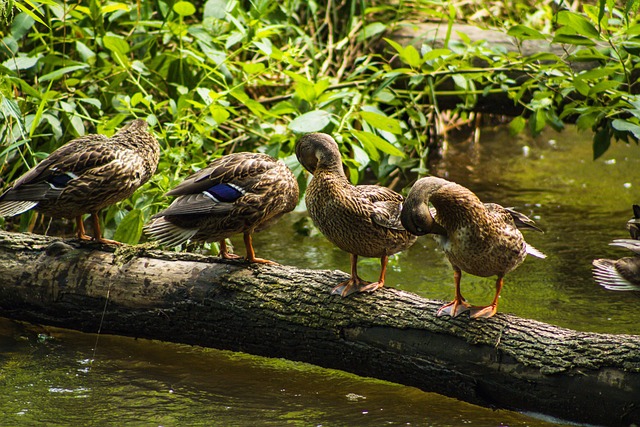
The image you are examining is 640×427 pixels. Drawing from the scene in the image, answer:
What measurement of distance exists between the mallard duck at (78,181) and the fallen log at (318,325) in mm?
215

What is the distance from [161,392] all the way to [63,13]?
108 inches

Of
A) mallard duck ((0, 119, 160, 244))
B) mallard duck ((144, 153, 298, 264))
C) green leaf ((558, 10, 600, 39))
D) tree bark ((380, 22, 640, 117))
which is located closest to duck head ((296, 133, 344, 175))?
mallard duck ((144, 153, 298, 264))

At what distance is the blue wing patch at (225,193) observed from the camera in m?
3.96

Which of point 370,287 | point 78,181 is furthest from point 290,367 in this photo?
point 78,181

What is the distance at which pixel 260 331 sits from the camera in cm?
384

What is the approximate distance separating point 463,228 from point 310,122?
1.65 metres

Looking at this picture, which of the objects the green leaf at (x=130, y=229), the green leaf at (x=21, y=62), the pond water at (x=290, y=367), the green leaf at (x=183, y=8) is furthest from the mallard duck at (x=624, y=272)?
the green leaf at (x=21, y=62)

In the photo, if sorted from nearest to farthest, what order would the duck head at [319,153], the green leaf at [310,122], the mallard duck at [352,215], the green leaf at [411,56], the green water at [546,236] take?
1. the mallard duck at [352,215]
2. the duck head at [319,153]
3. the green leaf at [310,122]
4. the green water at [546,236]
5. the green leaf at [411,56]

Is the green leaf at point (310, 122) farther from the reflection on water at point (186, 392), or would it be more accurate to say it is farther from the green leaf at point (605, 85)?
the green leaf at point (605, 85)

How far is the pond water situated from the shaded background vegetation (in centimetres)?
66

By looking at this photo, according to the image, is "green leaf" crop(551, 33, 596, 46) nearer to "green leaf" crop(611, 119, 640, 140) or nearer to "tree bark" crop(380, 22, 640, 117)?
"green leaf" crop(611, 119, 640, 140)

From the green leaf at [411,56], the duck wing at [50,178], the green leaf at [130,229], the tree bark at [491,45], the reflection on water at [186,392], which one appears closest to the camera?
the reflection on water at [186,392]

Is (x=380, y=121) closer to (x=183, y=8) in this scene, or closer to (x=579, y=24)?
(x=579, y=24)

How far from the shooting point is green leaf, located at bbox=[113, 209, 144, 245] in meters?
4.64
